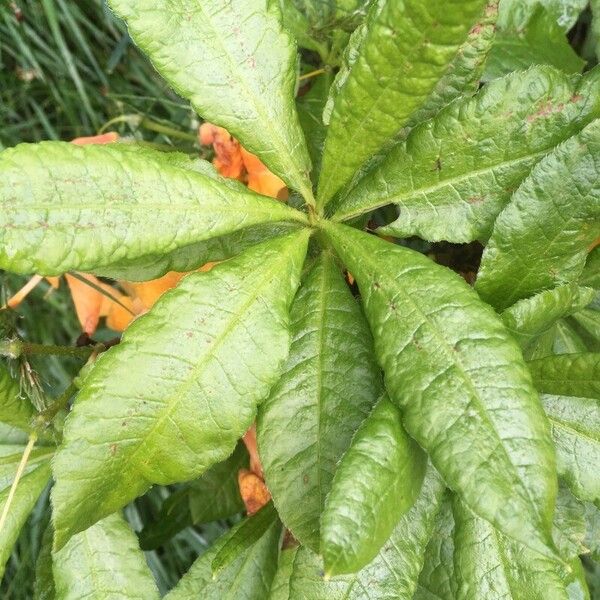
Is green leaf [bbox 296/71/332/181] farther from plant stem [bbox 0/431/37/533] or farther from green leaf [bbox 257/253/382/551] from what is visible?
plant stem [bbox 0/431/37/533]

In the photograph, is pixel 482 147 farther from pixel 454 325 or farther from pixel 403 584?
pixel 403 584

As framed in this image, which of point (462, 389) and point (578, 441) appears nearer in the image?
point (462, 389)

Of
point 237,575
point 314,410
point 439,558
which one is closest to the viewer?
point 314,410

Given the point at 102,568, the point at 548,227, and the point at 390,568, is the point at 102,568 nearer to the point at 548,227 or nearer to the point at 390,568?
the point at 390,568

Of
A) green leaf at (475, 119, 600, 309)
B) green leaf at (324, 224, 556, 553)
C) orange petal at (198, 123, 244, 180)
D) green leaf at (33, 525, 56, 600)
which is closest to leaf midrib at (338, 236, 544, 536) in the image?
green leaf at (324, 224, 556, 553)

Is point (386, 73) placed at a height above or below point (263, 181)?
above

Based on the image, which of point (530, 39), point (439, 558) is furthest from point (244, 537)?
point (530, 39)

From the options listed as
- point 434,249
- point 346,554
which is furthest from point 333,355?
point 434,249
